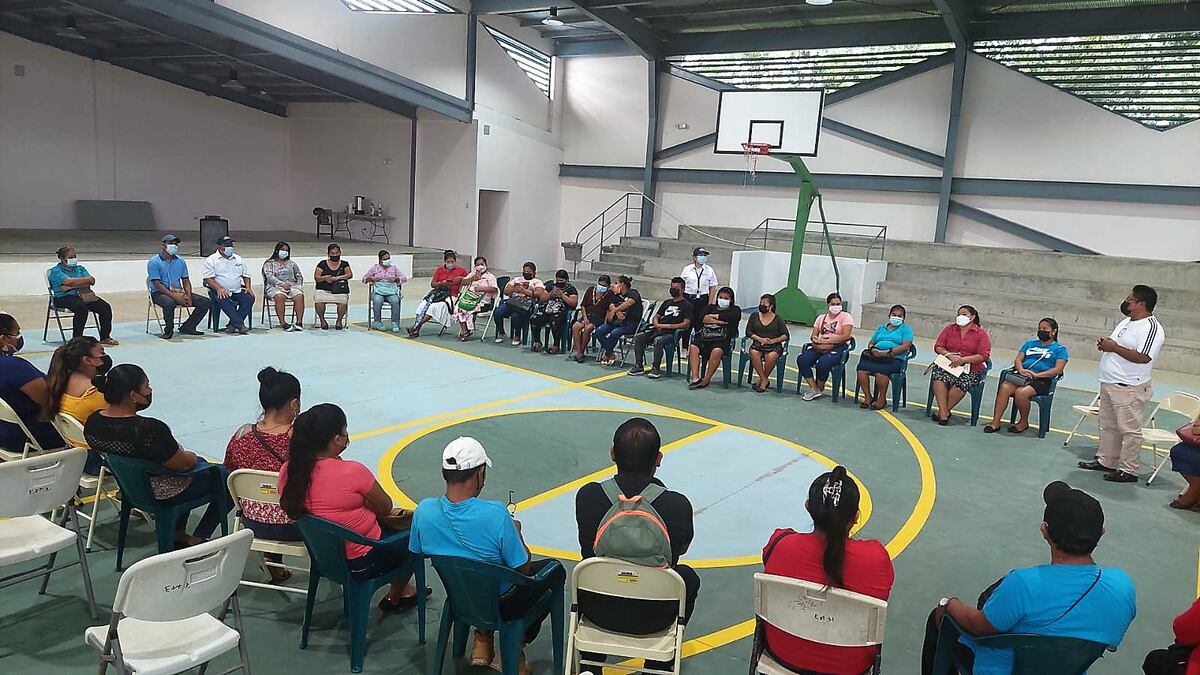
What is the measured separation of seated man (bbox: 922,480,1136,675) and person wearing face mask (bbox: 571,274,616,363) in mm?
8217

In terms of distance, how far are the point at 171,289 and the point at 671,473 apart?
790cm

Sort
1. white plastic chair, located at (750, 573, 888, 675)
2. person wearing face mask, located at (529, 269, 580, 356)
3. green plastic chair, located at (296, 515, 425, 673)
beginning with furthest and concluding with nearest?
person wearing face mask, located at (529, 269, 580, 356) → green plastic chair, located at (296, 515, 425, 673) → white plastic chair, located at (750, 573, 888, 675)

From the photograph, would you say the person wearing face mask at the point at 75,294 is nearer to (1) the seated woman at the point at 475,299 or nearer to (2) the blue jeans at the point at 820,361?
(1) the seated woman at the point at 475,299

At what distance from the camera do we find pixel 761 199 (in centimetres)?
2008

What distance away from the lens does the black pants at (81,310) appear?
1005 centimetres

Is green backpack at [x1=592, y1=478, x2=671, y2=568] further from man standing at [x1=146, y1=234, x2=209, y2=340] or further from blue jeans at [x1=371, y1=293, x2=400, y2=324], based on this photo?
blue jeans at [x1=371, y1=293, x2=400, y2=324]

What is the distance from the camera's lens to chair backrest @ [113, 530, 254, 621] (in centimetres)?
275

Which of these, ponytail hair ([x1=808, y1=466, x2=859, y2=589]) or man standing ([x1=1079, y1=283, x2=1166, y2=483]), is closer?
ponytail hair ([x1=808, y1=466, x2=859, y2=589])

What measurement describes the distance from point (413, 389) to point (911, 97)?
45.5ft

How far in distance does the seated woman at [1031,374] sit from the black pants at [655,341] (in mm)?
3761

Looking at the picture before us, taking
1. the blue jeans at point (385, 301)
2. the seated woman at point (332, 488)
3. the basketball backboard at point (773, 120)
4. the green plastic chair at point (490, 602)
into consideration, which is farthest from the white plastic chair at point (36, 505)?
the basketball backboard at point (773, 120)

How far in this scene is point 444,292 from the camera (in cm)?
1255

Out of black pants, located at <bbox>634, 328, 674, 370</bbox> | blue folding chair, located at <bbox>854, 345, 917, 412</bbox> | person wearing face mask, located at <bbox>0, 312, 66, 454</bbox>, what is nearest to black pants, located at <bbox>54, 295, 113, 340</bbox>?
person wearing face mask, located at <bbox>0, 312, 66, 454</bbox>

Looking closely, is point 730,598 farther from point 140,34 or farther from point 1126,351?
point 140,34
